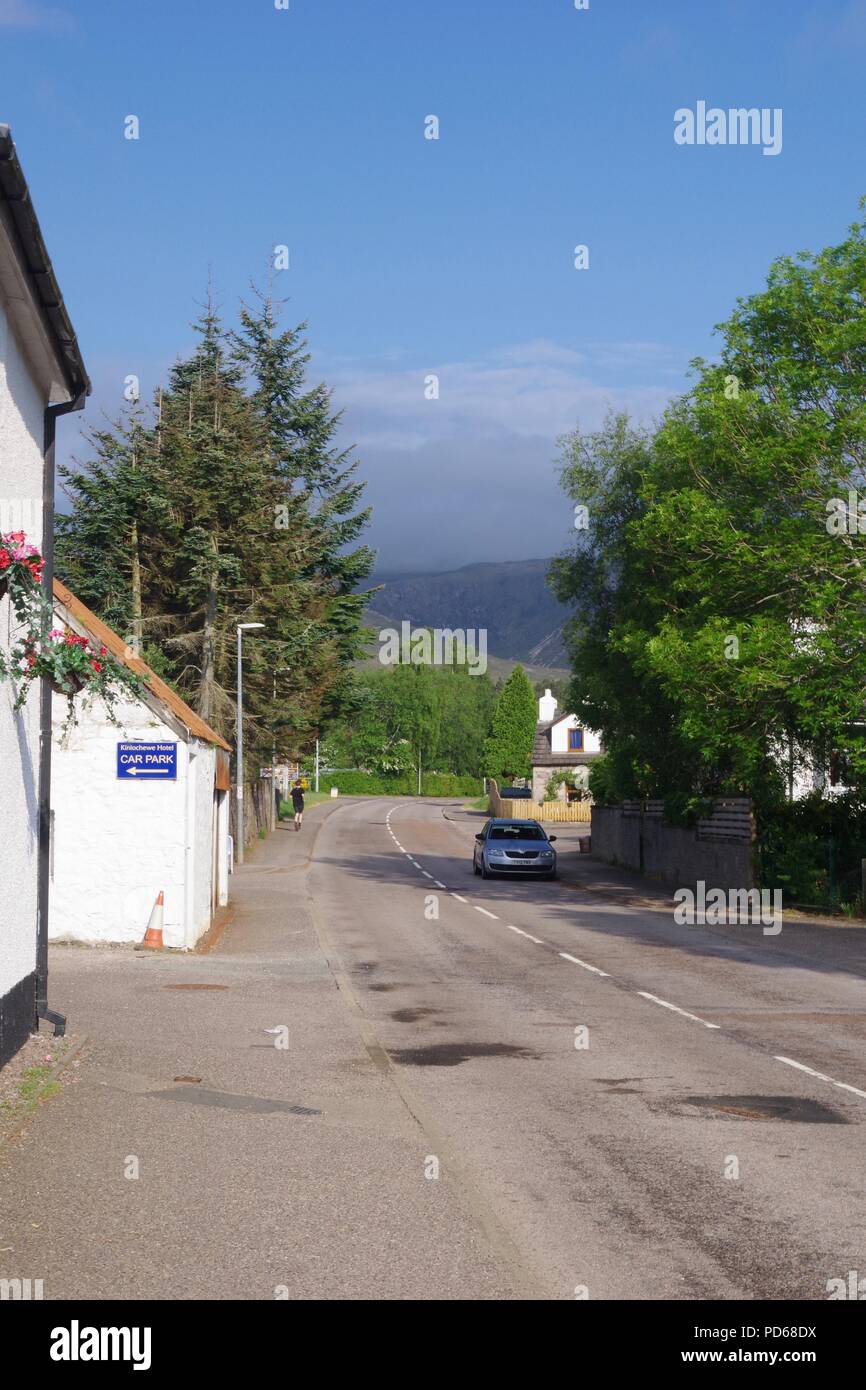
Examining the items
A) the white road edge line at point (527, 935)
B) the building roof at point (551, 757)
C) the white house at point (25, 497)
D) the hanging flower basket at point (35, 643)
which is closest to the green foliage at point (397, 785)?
the building roof at point (551, 757)

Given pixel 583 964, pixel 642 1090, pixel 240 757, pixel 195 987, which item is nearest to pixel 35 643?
pixel 642 1090

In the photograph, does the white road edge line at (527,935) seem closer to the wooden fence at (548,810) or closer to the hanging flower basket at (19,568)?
the hanging flower basket at (19,568)

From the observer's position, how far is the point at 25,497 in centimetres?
1138

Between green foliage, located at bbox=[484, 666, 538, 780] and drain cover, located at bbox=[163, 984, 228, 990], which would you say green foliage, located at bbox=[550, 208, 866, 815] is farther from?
green foliage, located at bbox=[484, 666, 538, 780]

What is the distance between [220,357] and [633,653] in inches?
1179

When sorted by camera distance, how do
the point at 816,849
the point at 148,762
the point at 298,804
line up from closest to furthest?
the point at 148,762, the point at 816,849, the point at 298,804

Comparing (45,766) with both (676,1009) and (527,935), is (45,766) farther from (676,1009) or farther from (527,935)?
(527,935)

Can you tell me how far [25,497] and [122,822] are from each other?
9.53 metres

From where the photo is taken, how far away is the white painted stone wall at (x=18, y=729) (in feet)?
33.9

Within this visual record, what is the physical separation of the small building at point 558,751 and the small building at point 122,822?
64446 mm

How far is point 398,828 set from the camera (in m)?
70.3

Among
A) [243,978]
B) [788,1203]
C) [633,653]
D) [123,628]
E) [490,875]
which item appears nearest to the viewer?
Answer: [788,1203]

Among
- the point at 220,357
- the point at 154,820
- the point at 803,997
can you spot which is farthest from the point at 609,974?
the point at 220,357
